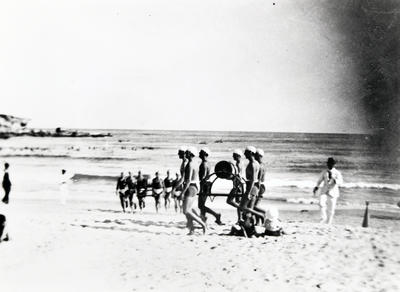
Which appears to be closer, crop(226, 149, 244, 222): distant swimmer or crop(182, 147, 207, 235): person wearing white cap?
crop(182, 147, 207, 235): person wearing white cap

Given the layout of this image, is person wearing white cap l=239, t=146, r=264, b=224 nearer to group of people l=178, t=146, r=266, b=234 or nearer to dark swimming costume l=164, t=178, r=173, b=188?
group of people l=178, t=146, r=266, b=234

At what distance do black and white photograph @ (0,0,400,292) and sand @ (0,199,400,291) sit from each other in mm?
23

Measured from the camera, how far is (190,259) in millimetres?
6102

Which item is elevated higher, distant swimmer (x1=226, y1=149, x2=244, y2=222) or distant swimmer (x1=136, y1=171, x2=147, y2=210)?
distant swimmer (x1=226, y1=149, x2=244, y2=222)

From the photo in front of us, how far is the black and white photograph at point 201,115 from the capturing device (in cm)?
604

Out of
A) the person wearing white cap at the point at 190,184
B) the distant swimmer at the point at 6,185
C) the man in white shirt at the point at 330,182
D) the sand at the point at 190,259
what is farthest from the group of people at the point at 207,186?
the distant swimmer at the point at 6,185

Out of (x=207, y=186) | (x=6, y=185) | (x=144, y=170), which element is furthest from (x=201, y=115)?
(x=144, y=170)

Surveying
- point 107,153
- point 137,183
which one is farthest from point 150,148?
point 137,183

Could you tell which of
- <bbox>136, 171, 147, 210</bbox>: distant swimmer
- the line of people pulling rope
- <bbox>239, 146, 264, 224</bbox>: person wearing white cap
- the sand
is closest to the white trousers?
the sand

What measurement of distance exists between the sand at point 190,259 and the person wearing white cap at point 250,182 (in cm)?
51

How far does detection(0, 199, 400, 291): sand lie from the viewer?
18.4ft

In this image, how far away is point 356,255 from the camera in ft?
19.8

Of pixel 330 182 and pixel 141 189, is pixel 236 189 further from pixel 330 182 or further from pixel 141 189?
pixel 141 189

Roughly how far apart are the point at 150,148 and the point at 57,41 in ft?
74.8
